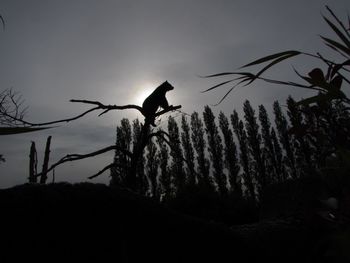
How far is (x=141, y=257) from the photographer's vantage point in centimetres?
89

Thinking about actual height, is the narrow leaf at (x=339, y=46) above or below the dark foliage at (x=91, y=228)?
above

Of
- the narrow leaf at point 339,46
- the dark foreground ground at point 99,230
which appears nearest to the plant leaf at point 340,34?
the narrow leaf at point 339,46

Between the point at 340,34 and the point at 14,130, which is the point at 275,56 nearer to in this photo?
the point at 340,34

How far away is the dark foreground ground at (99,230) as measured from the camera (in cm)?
79

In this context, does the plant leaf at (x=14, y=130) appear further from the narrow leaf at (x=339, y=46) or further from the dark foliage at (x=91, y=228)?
the narrow leaf at (x=339, y=46)

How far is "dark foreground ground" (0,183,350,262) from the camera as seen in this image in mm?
792

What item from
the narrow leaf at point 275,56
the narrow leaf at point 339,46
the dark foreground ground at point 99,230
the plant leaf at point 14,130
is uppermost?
the narrow leaf at point 275,56

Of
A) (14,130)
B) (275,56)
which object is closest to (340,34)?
(275,56)

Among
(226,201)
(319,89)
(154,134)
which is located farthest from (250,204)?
(319,89)

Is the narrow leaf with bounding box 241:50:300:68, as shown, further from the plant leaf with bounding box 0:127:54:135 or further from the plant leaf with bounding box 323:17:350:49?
the plant leaf with bounding box 0:127:54:135

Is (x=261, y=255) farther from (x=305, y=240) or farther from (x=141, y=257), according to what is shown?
(x=141, y=257)

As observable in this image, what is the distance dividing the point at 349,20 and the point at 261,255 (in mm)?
857

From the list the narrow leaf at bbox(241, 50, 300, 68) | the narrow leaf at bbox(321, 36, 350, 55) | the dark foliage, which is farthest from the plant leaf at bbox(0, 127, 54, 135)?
the narrow leaf at bbox(321, 36, 350, 55)

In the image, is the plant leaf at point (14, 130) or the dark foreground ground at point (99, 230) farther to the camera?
the dark foreground ground at point (99, 230)
